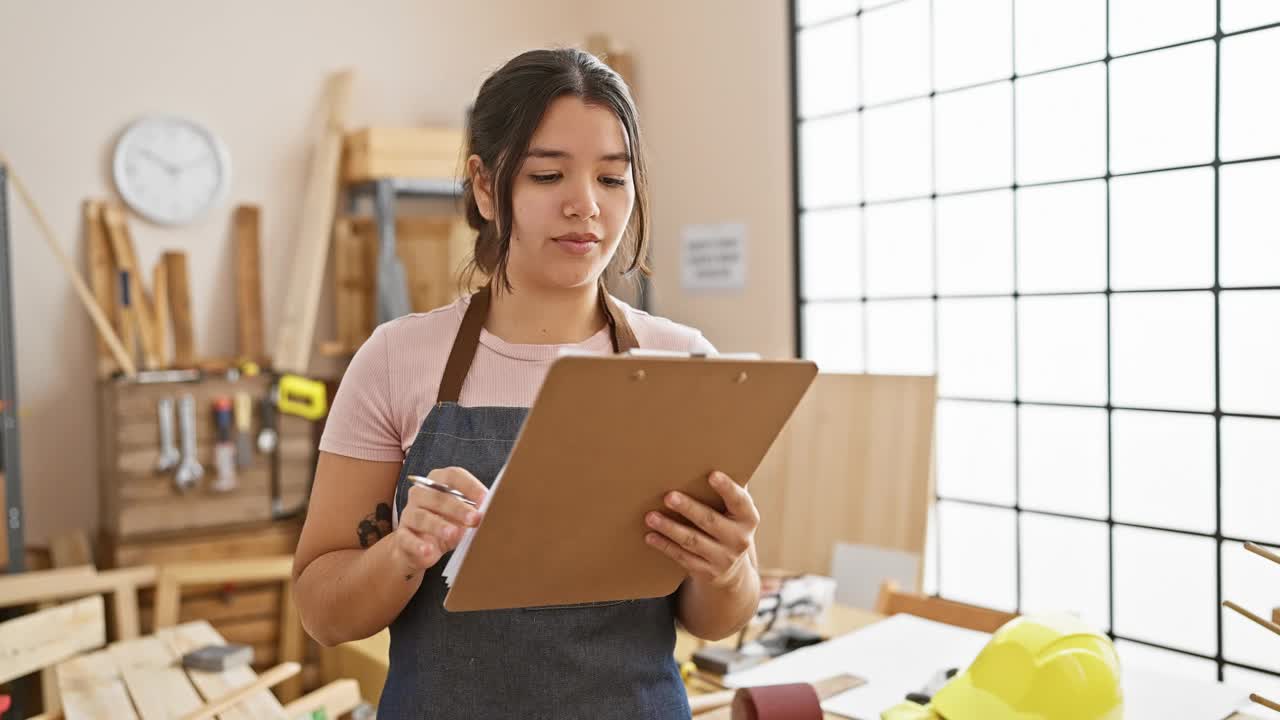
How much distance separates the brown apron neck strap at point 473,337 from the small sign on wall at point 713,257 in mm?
2697

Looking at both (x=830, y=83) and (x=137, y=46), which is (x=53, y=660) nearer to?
(x=137, y=46)

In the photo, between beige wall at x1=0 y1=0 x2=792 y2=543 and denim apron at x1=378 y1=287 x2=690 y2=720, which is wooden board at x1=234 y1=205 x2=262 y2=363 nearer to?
beige wall at x1=0 y1=0 x2=792 y2=543

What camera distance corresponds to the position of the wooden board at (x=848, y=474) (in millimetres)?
2811

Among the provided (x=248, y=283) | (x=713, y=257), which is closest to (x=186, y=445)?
(x=248, y=283)

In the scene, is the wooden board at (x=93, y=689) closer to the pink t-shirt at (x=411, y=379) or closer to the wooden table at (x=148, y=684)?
the wooden table at (x=148, y=684)

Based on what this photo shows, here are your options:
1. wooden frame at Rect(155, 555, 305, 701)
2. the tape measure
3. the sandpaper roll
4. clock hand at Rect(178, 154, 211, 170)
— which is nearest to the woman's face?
the sandpaper roll

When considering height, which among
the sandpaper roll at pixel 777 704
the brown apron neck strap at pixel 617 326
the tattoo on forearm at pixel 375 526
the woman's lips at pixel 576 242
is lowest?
the sandpaper roll at pixel 777 704

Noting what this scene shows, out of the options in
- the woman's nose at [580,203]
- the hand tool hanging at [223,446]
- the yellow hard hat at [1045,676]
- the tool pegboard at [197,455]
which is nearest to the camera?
the woman's nose at [580,203]

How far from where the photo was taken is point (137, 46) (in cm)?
370

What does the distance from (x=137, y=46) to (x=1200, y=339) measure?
143 inches

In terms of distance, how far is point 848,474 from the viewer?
2.96 m

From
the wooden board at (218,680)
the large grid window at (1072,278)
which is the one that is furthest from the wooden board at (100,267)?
the large grid window at (1072,278)

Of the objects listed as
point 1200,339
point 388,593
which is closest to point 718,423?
point 388,593

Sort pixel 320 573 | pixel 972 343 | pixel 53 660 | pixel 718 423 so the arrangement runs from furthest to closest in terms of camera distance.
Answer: pixel 972 343, pixel 53 660, pixel 320 573, pixel 718 423
